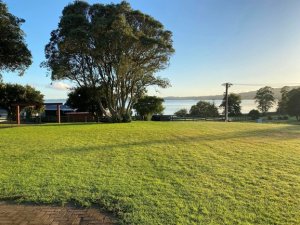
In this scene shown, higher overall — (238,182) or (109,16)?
(109,16)

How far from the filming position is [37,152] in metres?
8.38

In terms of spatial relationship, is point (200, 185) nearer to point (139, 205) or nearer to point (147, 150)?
point (139, 205)

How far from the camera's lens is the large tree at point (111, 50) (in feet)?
65.1

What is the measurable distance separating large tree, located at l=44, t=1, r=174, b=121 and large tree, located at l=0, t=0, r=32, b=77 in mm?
2554

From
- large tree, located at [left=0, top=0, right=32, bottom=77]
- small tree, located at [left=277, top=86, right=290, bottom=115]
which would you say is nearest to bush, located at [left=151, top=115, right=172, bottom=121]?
large tree, located at [left=0, top=0, right=32, bottom=77]

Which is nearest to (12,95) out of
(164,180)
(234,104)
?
(164,180)

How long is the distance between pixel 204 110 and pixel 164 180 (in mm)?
47790

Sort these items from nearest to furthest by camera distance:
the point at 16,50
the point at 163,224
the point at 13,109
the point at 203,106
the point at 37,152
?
1. the point at 163,224
2. the point at 37,152
3. the point at 16,50
4. the point at 13,109
5. the point at 203,106

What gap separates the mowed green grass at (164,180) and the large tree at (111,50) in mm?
12024

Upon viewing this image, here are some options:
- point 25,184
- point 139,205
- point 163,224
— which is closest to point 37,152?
point 25,184

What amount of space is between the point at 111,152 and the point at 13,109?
28.7m

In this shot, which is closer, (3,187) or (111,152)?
(3,187)

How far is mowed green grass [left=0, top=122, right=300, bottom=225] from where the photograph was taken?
4.38 m

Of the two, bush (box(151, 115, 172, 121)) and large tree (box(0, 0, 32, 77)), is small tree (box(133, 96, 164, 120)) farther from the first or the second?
large tree (box(0, 0, 32, 77))
